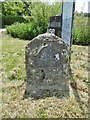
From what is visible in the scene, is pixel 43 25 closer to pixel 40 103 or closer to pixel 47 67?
pixel 47 67

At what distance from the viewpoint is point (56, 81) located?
363cm

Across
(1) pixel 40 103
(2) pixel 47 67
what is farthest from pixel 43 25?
(1) pixel 40 103

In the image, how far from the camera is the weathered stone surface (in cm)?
359

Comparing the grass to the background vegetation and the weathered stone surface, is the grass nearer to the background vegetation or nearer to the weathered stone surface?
the weathered stone surface

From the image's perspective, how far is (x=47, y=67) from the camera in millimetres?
3605

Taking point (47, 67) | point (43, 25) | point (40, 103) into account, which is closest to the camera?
point (40, 103)

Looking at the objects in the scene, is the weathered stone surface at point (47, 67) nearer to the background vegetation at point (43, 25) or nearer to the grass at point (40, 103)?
the grass at point (40, 103)

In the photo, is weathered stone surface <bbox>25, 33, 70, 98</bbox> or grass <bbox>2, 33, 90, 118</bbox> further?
weathered stone surface <bbox>25, 33, 70, 98</bbox>

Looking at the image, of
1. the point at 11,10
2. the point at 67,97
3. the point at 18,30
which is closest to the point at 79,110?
the point at 67,97

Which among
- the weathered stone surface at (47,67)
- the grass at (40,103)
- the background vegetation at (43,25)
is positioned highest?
the background vegetation at (43,25)

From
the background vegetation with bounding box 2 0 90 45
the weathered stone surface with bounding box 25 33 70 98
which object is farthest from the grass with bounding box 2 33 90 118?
the background vegetation with bounding box 2 0 90 45

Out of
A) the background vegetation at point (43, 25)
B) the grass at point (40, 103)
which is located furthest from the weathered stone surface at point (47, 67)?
the background vegetation at point (43, 25)


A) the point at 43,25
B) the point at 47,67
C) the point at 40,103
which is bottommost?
the point at 40,103

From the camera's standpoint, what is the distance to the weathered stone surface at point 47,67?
11.8 ft
